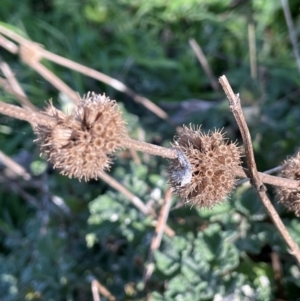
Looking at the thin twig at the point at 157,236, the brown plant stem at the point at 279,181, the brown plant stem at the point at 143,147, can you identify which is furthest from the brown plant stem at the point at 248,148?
the thin twig at the point at 157,236

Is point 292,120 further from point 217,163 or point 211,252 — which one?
point 217,163

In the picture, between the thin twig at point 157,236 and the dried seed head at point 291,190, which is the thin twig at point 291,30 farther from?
the dried seed head at point 291,190

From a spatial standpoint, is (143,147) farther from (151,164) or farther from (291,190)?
(151,164)

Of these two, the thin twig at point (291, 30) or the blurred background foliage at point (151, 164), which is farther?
the thin twig at point (291, 30)

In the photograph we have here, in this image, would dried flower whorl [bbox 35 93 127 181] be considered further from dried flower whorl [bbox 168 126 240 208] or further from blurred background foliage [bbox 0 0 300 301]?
blurred background foliage [bbox 0 0 300 301]

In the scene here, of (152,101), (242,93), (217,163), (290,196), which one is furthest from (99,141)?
(152,101)
